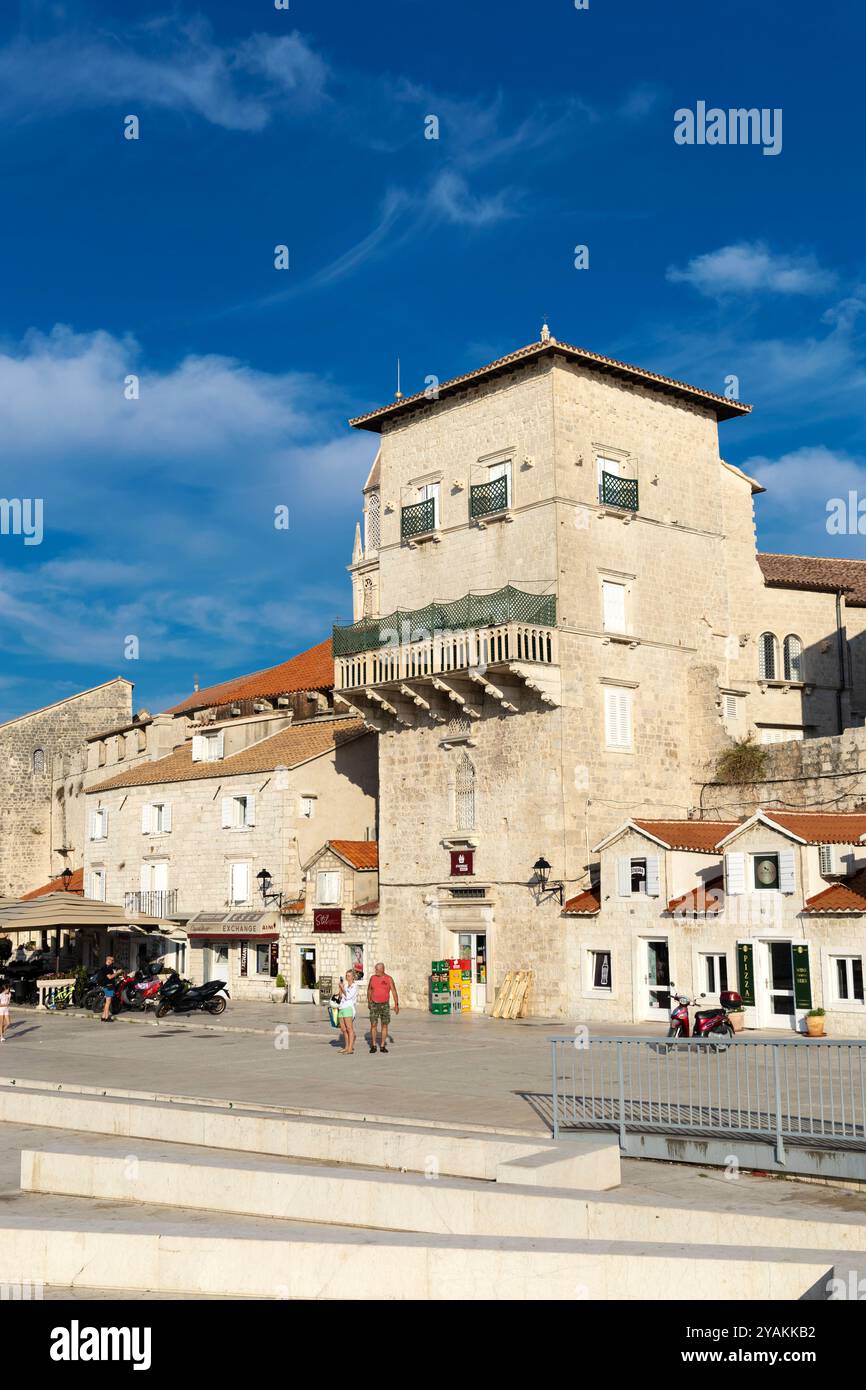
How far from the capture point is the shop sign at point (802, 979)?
25547 millimetres

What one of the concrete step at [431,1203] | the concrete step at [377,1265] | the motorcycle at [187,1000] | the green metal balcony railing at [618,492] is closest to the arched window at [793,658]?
the green metal balcony railing at [618,492]

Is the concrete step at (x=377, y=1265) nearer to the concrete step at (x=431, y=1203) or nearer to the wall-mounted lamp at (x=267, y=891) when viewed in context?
the concrete step at (x=431, y=1203)

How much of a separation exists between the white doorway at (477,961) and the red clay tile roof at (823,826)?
8.56 meters

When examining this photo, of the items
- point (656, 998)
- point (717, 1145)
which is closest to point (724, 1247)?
point (717, 1145)

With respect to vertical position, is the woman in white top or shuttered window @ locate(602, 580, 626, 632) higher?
shuttered window @ locate(602, 580, 626, 632)

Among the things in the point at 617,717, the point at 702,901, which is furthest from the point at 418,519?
the point at 702,901

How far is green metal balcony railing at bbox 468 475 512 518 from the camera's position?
33.6 metres

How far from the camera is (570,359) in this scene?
32.9 metres

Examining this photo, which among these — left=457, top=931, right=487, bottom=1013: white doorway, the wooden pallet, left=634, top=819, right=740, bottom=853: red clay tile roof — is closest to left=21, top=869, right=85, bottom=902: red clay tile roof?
left=457, top=931, right=487, bottom=1013: white doorway

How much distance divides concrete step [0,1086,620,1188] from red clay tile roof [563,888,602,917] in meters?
14.2

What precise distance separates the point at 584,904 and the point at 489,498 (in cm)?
1056

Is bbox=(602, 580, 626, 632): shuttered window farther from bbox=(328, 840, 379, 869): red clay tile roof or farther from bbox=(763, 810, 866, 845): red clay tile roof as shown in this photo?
bbox=(328, 840, 379, 869): red clay tile roof

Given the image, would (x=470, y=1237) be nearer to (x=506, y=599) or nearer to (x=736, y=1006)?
(x=736, y=1006)
